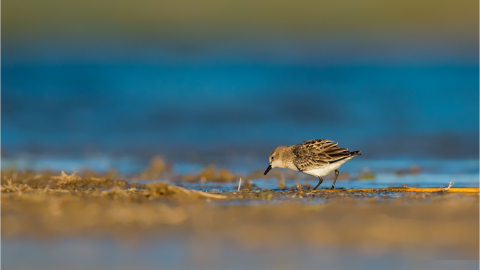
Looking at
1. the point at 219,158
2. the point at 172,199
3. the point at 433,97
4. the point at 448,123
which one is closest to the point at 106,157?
the point at 219,158

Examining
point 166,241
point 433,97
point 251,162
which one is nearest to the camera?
point 166,241

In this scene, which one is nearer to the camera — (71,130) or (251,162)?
(251,162)

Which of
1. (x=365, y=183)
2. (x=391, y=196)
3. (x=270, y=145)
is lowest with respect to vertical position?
(x=391, y=196)

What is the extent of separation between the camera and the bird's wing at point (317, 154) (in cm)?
1024

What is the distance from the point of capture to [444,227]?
16.7ft

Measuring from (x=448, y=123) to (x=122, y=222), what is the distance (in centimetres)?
2056

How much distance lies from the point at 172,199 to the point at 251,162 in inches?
352

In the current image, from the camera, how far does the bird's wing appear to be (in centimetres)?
1024

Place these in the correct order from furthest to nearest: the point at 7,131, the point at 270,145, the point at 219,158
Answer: the point at 7,131 < the point at 270,145 < the point at 219,158

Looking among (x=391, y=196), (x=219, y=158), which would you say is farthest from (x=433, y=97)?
(x=391, y=196)

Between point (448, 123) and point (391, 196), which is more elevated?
point (448, 123)

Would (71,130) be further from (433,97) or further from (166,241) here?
(166,241)

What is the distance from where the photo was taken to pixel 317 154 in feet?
34.1

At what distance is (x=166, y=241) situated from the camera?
4625 millimetres
